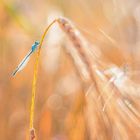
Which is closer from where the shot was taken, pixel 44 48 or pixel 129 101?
pixel 129 101

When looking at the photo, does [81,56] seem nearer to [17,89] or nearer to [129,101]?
[129,101]

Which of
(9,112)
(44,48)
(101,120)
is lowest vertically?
(101,120)

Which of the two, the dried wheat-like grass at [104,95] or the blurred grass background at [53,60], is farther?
the blurred grass background at [53,60]

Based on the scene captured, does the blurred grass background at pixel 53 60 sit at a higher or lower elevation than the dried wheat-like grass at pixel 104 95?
higher

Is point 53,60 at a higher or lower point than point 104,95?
higher

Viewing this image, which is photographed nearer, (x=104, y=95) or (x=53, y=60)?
(x=104, y=95)

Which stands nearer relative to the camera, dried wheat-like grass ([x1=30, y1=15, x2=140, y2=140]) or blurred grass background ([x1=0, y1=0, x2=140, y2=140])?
dried wheat-like grass ([x1=30, y1=15, x2=140, y2=140])

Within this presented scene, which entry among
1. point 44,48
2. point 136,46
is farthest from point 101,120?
point 44,48

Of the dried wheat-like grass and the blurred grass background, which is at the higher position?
the blurred grass background
